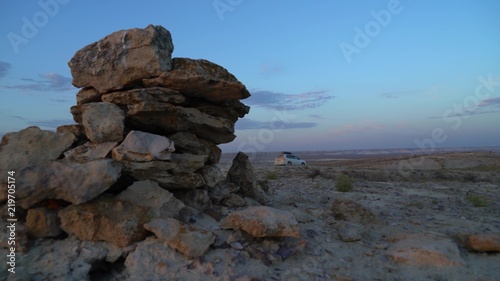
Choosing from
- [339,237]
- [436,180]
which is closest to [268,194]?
[339,237]

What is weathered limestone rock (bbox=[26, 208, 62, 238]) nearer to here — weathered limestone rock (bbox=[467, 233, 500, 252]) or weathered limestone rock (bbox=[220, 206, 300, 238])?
weathered limestone rock (bbox=[220, 206, 300, 238])

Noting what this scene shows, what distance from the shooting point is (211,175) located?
8.51 m

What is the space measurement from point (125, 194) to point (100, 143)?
153 cm

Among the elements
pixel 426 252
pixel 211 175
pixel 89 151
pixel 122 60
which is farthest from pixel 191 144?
pixel 426 252

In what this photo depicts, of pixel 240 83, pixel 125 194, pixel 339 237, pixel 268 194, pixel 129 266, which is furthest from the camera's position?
pixel 268 194

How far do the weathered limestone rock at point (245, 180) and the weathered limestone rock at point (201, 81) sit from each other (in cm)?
221

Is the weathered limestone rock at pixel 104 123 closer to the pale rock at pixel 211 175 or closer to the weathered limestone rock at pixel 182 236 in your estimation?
the pale rock at pixel 211 175

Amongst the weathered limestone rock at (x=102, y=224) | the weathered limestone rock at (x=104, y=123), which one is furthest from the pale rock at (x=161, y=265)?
the weathered limestone rock at (x=104, y=123)

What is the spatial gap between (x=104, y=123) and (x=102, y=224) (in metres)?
2.43

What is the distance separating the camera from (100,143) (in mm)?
7348

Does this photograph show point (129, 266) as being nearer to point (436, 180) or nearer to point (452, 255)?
point (452, 255)

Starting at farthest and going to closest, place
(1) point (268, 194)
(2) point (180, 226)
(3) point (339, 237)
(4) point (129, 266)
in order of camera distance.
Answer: (1) point (268, 194) < (3) point (339, 237) < (2) point (180, 226) < (4) point (129, 266)

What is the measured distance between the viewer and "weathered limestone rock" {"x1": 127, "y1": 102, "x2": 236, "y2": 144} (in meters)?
7.38

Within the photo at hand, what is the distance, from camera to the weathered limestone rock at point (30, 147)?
683 centimetres
